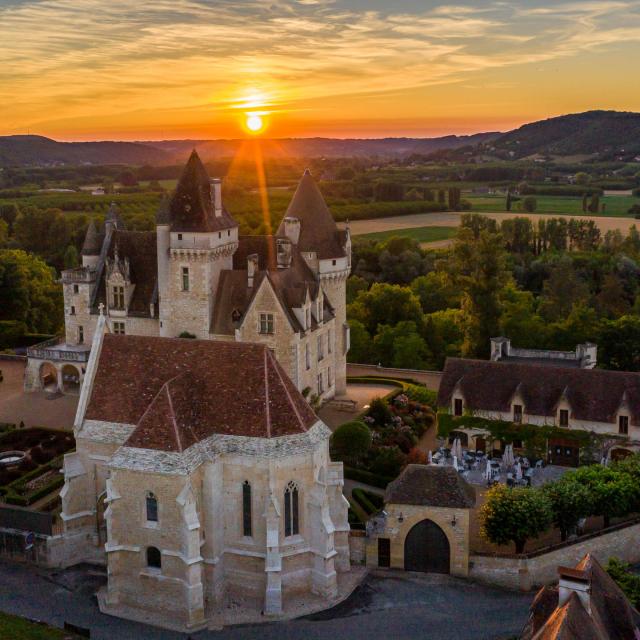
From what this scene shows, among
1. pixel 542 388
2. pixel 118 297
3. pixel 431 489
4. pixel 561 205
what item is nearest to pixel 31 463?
pixel 118 297

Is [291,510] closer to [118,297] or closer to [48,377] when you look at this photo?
[118,297]

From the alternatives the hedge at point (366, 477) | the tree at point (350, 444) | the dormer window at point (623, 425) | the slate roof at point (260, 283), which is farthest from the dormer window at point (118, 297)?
the dormer window at point (623, 425)

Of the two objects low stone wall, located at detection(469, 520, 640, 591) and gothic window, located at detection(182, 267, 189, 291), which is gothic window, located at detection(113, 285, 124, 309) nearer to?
gothic window, located at detection(182, 267, 189, 291)

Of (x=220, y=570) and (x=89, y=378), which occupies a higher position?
(x=89, y=378)

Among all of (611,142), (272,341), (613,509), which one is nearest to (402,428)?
(272,341)

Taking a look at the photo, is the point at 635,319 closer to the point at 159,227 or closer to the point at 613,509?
the point at 613,509
